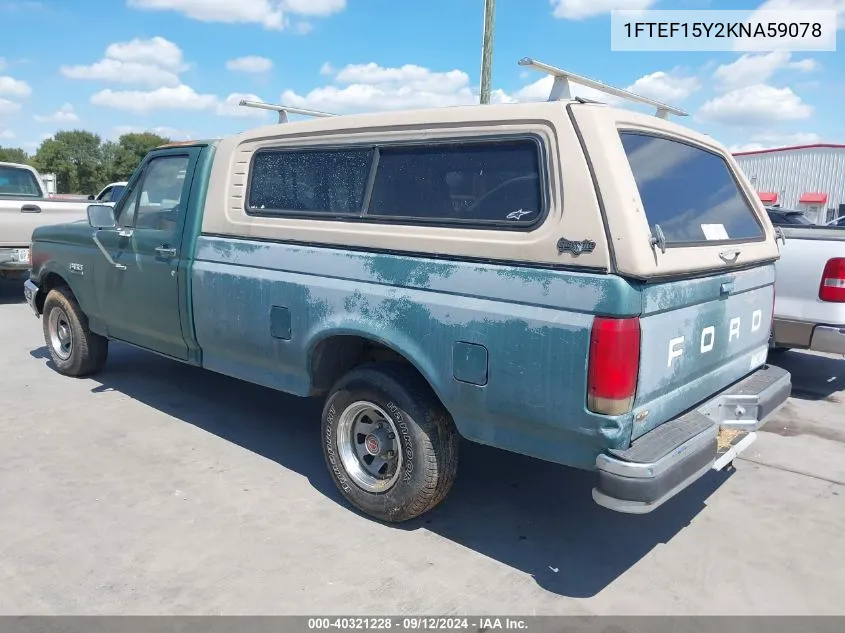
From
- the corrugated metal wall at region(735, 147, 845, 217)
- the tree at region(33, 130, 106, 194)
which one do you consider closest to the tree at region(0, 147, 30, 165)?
the tree at region(33, 130, 106, 194)

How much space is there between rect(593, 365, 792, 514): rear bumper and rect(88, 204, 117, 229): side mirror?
4122 millimetres

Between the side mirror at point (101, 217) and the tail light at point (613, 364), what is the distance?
400 centimetres

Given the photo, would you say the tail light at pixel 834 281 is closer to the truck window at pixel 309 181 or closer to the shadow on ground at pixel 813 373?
the shadow on ground at pixel 813 373

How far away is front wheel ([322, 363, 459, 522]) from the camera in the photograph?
11.3 feet

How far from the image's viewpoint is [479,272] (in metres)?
3.11

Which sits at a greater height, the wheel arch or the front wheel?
the wheel arch

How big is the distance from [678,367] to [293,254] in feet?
6.93

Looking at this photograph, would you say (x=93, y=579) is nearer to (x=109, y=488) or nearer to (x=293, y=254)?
(x=109, y=488)

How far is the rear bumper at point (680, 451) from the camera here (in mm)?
2766

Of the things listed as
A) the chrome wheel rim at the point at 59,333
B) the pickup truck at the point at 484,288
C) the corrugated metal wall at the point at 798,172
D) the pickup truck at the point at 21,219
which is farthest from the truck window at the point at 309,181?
the corrugated metal wall at the point at 798,172

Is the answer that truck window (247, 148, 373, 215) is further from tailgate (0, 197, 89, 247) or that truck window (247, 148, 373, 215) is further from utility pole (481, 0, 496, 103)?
utility pole (481, 0, 496, 103)

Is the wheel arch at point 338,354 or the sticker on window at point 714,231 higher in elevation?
the sticker on window at point 714,231
